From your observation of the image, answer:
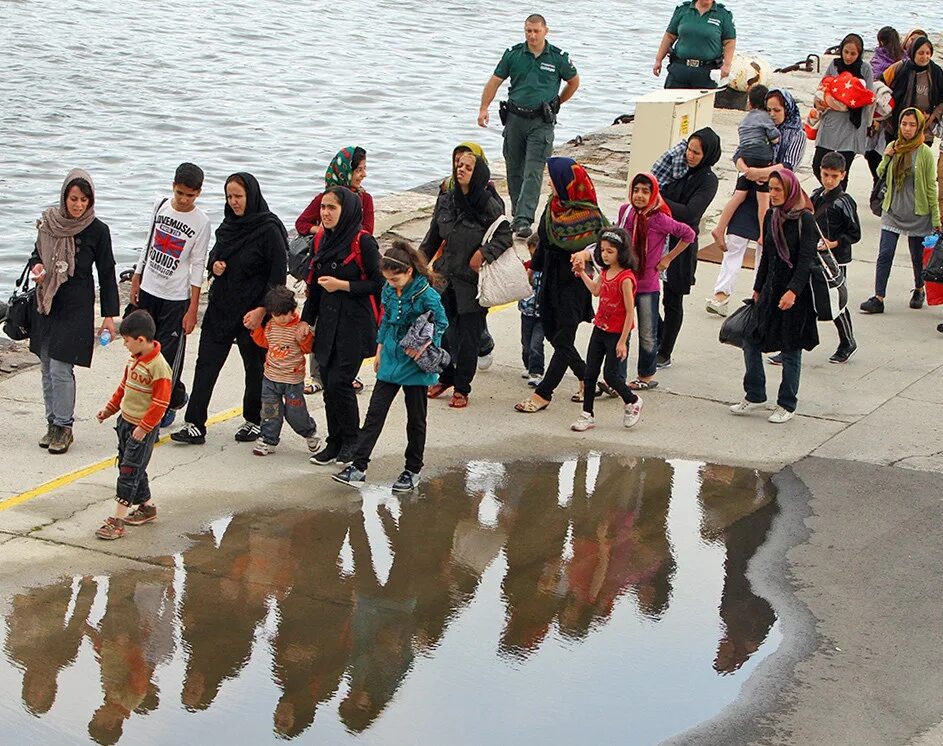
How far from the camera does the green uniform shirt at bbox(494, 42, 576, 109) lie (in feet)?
44.9

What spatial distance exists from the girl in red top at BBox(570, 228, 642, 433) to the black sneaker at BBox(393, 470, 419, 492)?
4.65 feet

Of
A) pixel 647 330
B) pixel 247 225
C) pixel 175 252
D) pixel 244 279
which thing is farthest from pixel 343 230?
pixel 647 330

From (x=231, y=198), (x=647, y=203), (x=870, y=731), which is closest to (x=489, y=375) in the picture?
(x=647, y=203)

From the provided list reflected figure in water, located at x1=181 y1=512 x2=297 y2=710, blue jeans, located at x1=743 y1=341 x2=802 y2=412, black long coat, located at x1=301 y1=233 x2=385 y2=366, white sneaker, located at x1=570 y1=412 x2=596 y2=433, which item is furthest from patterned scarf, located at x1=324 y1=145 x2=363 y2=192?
blue jeans, located at x1=743 y1=341 x2=802 y2=412

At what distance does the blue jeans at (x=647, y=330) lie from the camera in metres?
9.98

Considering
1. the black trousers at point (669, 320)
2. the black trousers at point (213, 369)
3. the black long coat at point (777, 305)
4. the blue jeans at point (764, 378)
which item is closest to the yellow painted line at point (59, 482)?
the black trousers at point (213, 369)

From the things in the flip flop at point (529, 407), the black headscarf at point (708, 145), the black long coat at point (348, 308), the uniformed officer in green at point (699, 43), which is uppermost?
the uniformed officer in green at point (699, 43)

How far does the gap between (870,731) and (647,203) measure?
447cm

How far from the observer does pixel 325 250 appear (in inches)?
340

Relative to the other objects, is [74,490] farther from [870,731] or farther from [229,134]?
[229,134]

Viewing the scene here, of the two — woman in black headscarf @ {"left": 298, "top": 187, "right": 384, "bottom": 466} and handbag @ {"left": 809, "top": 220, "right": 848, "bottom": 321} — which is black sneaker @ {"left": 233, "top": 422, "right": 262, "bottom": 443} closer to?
woman in black headscarf @ {"left": 298, "top": 187, "right": 384, "bottom": 466}

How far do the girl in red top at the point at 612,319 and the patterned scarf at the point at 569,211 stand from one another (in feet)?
0.41

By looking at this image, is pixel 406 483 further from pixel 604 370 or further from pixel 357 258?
pixel 604 370

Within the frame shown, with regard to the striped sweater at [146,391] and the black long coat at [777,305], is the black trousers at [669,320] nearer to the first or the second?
the black long coat at [777,305]
